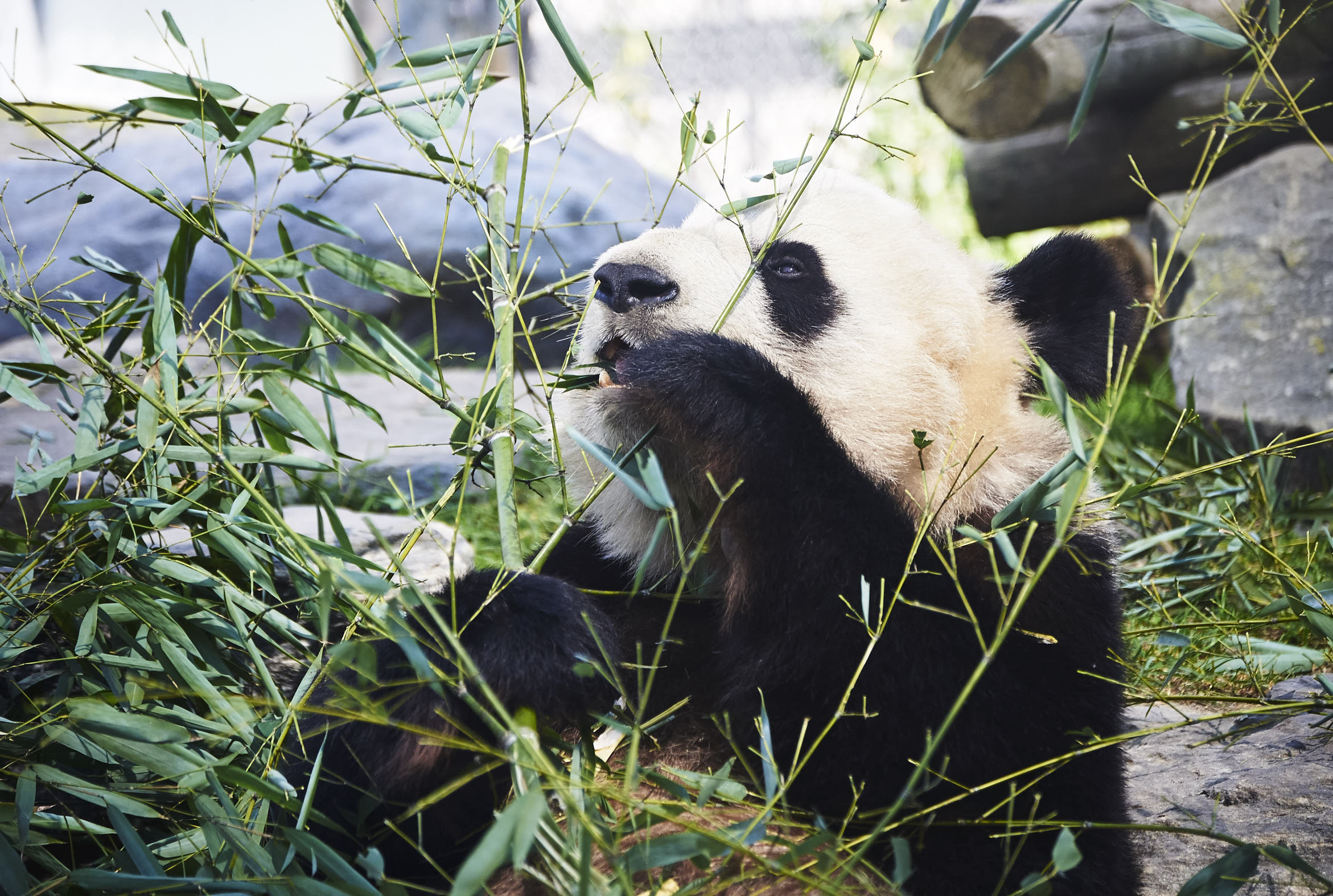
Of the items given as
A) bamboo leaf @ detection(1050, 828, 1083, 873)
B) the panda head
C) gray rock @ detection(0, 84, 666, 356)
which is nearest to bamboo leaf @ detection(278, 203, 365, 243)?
the panda head

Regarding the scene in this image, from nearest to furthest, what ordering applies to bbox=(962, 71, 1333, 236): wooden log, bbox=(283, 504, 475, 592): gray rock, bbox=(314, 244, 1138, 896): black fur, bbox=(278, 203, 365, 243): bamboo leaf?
bbox=(314, 244, 1138, 896): black fur → bbox=(278, 203, 365, 243): bamboo leaf → bbox=(283, 504, 475, 592): gray rock → bbox=(962, 71, 1333, 236): wooden log

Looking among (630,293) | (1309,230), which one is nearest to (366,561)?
(630,293)

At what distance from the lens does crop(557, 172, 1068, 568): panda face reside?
171 centimetres

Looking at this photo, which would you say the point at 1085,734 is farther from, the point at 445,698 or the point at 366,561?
the point at 366,561

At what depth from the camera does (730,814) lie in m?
1.59

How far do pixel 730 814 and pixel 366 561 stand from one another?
0.72 meters

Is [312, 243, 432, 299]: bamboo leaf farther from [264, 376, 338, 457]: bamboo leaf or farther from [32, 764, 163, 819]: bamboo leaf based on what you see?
[32, 764, 163, 819]: bamboo leaf

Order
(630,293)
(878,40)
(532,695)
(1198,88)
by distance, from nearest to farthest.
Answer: (532,695) → (630,293) → (1198,88) → (878,40)

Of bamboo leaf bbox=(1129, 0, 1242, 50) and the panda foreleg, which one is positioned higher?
bamboo leaf bbox=(1129, 0, 1242, 50)

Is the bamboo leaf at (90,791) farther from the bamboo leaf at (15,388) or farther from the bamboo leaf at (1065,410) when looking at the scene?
the bamboo leaf at (1065,410)

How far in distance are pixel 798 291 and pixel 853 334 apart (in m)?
0.14

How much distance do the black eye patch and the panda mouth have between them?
305mm

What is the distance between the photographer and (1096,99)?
4.67m

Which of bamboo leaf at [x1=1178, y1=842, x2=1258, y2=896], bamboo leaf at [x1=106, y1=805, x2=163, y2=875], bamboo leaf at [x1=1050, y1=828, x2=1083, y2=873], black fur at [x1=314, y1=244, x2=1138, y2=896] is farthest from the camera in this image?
black fur at [x1=314, y1=244, x2=1138, y2=896]
